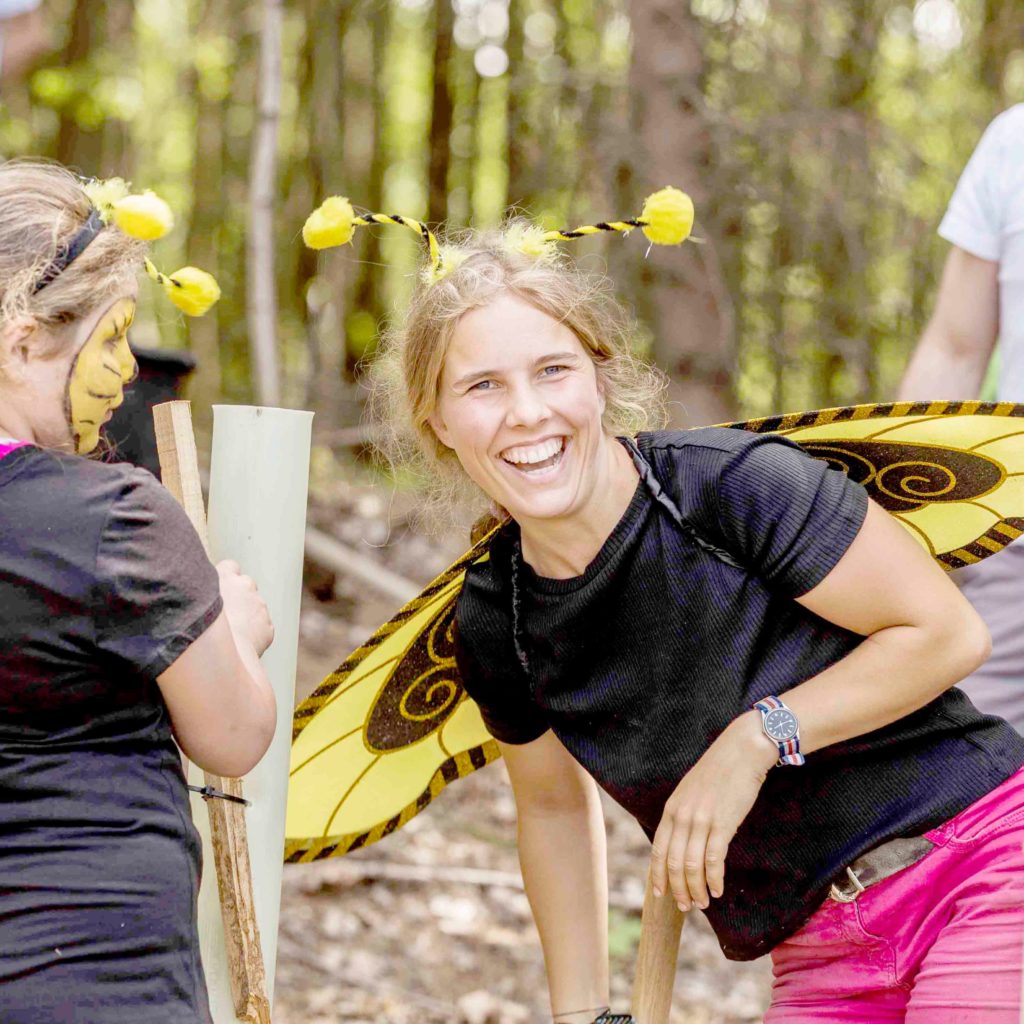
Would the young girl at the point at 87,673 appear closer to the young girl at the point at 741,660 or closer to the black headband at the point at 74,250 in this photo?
the black headband at the point at 74,250

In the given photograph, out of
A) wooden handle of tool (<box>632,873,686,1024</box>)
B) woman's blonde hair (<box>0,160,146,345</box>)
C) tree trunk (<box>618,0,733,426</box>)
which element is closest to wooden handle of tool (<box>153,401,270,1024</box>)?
woman's blonde hair (<box>0,160,146,345</box>)

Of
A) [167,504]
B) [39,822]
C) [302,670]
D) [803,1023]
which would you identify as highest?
[167,504]

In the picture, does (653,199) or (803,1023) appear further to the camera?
(653,199)

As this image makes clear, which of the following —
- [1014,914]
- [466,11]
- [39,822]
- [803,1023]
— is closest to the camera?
[39,822]

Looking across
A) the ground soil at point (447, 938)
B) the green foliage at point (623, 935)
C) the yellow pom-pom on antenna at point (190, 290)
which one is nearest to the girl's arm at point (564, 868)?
the yellow pom-pom on antenna at point (190, 290)

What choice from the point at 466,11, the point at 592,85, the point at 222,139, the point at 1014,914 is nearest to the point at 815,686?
the point at 1014,914

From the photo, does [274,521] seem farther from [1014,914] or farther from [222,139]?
[222,139]

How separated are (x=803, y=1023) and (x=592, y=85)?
4.39 m

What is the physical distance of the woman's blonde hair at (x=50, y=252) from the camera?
5.83 feet

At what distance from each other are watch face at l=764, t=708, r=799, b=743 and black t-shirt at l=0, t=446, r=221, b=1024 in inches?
32.9

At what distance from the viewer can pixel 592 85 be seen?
5672 mm

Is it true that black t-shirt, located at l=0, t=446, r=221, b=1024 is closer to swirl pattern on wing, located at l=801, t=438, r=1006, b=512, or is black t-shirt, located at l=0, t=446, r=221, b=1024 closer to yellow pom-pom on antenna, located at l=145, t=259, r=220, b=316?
yellow pom-pom on antenna, located at l=145, t=259, r=220, b=316

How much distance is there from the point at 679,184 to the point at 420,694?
3.41m

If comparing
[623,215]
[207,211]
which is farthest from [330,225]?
[207,211]
